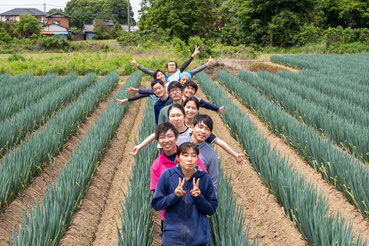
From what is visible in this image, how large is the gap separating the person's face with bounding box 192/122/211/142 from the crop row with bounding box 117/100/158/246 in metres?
0.68

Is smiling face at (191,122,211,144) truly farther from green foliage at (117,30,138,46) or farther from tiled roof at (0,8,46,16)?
tiled roof at (0,8,46,16)

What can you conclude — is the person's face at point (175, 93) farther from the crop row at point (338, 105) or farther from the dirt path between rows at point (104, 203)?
the crop row at point (338, 105)

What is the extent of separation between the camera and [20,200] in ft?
11.8

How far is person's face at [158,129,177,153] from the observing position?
2.41 meters

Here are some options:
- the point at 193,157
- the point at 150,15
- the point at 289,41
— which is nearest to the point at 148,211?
the point at 193,157

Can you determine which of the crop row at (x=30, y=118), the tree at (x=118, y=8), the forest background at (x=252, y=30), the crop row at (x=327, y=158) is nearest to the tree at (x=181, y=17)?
the forest background at (x=252, y=30)

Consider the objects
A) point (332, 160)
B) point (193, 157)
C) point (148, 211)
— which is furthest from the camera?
point (332, 160)

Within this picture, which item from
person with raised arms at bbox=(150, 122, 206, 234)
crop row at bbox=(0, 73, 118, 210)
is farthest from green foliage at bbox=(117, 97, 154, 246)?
crop row at bbox=(0, 73, 118, 210)

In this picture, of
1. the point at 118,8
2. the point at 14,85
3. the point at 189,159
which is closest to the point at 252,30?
the point at 14,85

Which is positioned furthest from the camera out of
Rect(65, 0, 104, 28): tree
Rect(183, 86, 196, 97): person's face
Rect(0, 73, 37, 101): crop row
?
Rect(65, 0, 104, 28): tree

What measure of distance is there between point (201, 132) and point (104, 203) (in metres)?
1.91

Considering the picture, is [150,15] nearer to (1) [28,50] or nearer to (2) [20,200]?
(1) [28,50]

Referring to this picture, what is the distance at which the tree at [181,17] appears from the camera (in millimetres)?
29047

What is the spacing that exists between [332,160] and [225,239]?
205cm
